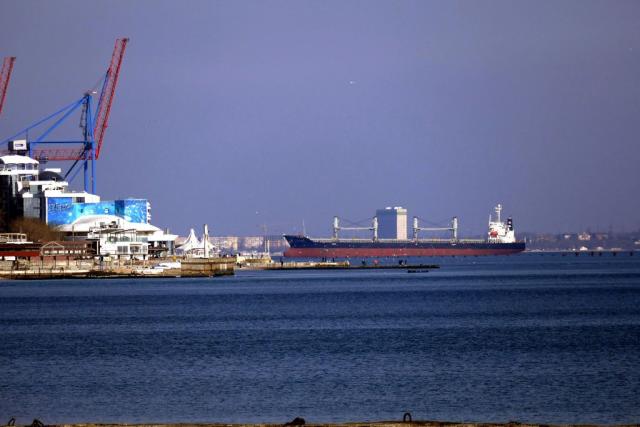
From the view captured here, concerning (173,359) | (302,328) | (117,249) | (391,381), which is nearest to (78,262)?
(117,249)

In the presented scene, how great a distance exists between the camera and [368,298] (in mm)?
69875

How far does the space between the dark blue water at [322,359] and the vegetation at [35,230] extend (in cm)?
5307

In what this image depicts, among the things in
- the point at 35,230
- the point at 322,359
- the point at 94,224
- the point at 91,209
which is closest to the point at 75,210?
the point at 91,209

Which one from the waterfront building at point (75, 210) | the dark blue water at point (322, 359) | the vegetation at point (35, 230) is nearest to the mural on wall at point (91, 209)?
the waterfront building at point (75, 210)

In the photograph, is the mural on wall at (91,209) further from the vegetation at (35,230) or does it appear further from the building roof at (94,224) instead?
the vegetation at (35,230)

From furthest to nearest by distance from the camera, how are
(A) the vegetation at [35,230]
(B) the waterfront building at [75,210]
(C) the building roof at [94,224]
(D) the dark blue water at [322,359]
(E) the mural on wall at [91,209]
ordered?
(E) the mural on wall at [91,209], (C) the building roof at [94,224], (B) the waterfront building at [75,210], (A) the vegetation at [35,230], (D) the dark blue water at [322,359]

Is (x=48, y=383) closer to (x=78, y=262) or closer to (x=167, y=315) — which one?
(x=167, y=315)

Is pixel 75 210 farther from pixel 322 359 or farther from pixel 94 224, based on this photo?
pixel 322 359

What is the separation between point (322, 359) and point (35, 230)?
304 ft

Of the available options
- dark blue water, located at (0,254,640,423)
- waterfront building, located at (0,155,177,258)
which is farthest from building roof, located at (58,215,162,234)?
dark blue water, located at (0,254,640,423)

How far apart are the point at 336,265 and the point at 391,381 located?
110798 mm

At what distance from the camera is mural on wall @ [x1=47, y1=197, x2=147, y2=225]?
134m

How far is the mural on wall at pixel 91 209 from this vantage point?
13400 centimetres

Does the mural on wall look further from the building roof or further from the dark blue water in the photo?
the dark blue water
